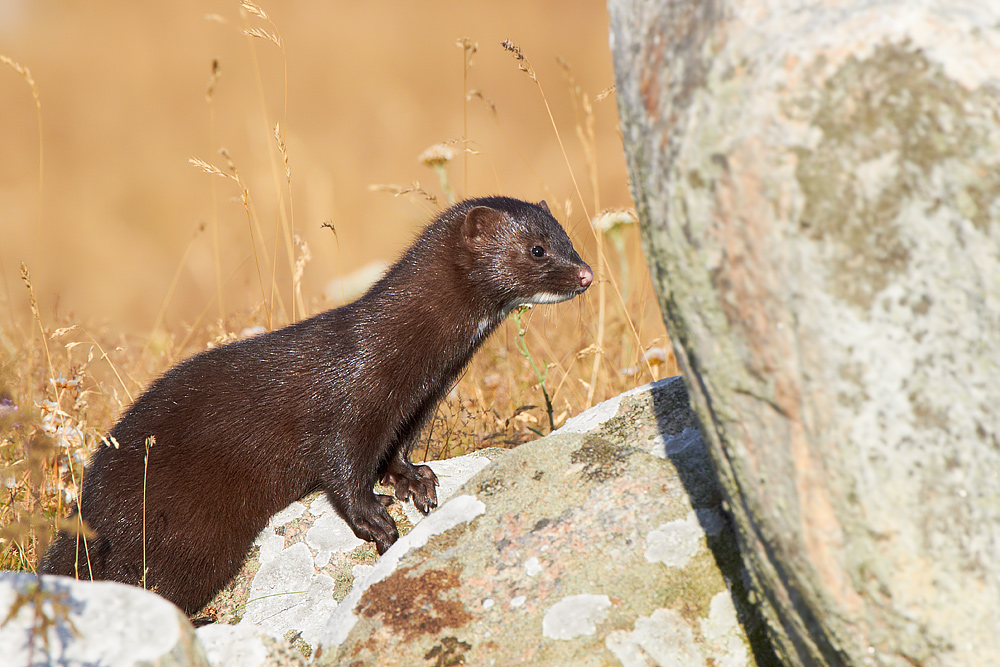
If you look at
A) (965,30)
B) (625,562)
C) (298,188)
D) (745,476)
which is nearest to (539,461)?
(625,562)

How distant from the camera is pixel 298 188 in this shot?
43.6 feet

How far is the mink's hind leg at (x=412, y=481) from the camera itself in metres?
3.94

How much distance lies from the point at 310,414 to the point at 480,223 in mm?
1198

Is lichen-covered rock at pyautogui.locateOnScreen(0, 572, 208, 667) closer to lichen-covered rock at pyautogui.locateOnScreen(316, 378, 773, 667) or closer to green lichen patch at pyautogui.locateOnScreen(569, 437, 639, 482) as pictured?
lichen-covered rock at pyautogui.locateOnScreen(316, 378, 773, 667)

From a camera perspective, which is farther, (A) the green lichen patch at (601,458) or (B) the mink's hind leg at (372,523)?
(B) the mink's hind leg at (372,523)

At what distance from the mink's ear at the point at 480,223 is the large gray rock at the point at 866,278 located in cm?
234

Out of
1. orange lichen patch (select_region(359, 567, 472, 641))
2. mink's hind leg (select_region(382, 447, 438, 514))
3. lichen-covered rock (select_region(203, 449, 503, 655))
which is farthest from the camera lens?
mink's hind leg (select_region(382, 447, 438, 514))

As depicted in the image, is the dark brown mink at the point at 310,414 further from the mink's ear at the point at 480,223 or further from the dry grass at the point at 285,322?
the dry grass at the point at 285,322

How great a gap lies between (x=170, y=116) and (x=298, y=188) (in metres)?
3.49

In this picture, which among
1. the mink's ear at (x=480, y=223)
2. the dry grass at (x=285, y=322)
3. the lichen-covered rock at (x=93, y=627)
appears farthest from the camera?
the mink's ear at (x=480, y=223)

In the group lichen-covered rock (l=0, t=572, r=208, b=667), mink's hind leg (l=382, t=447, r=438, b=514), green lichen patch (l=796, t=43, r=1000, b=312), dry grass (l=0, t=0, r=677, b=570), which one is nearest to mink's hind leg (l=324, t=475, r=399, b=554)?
mink's hind leg (l=382, t=447, r=438, b=514)

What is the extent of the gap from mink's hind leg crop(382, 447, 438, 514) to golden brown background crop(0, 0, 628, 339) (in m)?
8.88

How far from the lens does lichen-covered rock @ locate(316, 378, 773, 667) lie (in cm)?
243

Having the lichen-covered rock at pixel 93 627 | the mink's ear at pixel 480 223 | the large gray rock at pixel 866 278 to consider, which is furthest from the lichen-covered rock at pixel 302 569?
the large gray rock at pixel 866 278
